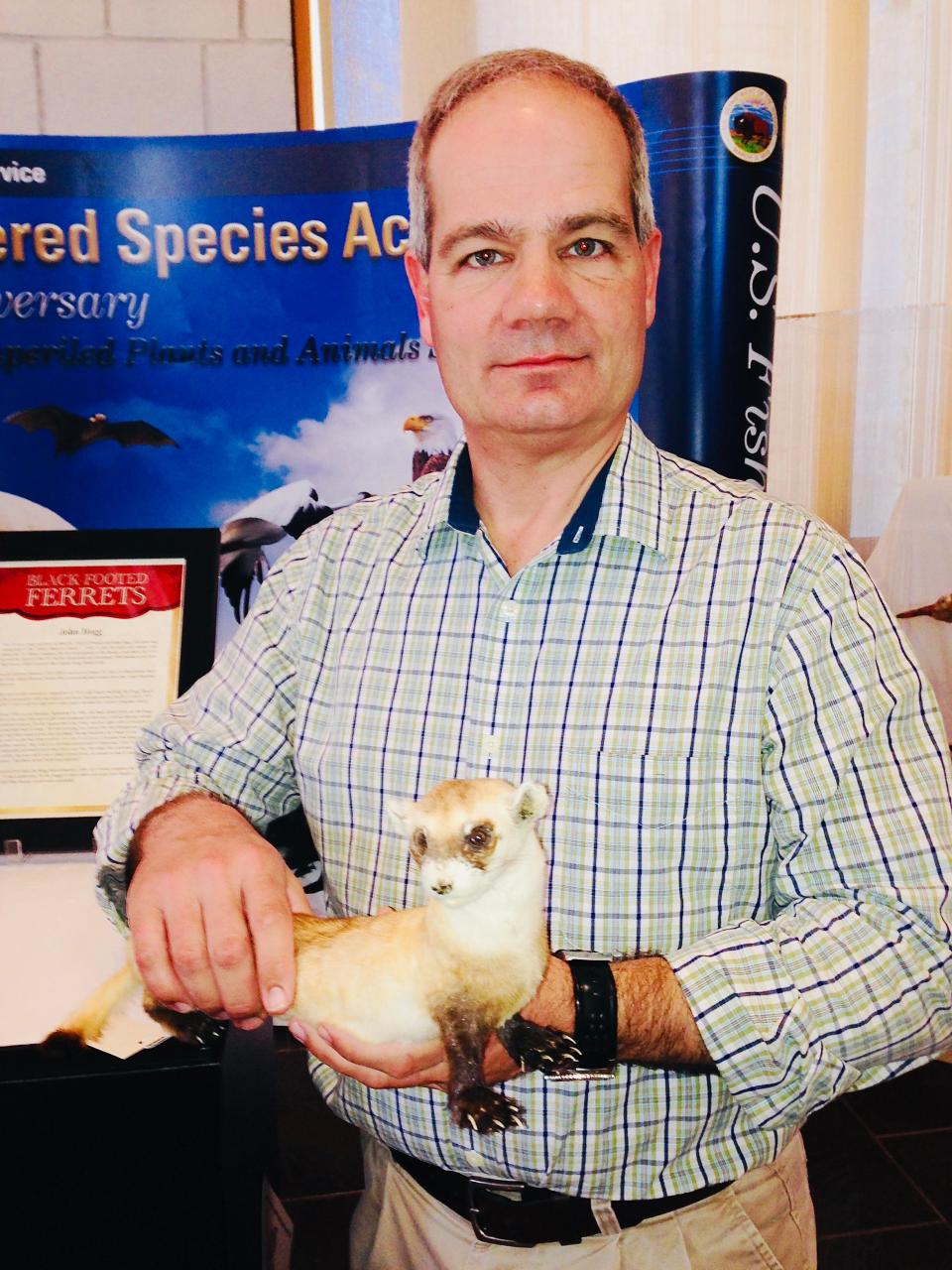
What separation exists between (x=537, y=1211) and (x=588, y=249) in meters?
1.10

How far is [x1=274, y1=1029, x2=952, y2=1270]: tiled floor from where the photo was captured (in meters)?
2.31

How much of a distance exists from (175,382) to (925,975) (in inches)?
73.3

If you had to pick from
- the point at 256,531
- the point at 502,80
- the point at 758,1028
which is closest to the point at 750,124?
the point at 502,80

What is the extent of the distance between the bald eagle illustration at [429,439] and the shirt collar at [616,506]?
0.95 metres

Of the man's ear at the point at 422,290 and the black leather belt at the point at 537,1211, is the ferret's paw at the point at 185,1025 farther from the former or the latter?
the man's ear at the point at 422,290

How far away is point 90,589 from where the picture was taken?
1.78 metres

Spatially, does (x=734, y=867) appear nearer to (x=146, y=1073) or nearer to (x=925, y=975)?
(x=925, y=975)

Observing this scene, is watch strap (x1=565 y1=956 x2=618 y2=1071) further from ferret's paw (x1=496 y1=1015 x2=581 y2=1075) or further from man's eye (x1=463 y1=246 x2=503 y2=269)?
man's eye (x1=463 y1=246 x2=503 y2=269)

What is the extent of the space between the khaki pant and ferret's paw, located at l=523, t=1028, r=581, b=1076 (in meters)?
0.35

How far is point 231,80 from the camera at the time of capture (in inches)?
101

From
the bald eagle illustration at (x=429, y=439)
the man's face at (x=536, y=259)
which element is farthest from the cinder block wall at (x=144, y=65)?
the man's face at (x=536, y=259)

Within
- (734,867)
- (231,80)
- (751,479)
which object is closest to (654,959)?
(734,867)

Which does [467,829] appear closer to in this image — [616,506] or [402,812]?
[402,812]

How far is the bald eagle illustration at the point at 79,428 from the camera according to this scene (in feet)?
7.13
